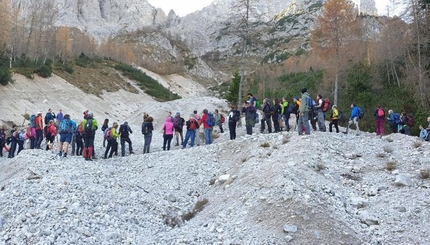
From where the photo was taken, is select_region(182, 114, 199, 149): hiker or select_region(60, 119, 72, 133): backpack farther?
select_region(182, 114, 199, 149): hiker

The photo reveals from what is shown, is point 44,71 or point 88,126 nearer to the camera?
point 88,126

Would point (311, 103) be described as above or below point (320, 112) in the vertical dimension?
above

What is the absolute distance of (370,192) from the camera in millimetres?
10961

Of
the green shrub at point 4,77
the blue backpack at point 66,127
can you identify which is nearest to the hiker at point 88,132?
the blue backpack at point 66,127

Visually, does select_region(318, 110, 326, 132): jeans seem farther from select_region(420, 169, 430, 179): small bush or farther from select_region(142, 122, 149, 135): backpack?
select_region(142, 122, 149, 135): backpack

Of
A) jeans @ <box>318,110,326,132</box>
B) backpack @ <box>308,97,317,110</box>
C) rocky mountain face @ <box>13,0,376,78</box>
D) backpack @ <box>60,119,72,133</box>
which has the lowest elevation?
jeans @ <box>318,110,326,132</box>

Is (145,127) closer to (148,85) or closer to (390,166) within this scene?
(390,166)

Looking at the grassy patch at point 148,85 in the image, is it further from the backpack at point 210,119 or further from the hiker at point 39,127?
the backpack at point 210,119

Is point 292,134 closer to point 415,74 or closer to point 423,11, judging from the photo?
point 415,74

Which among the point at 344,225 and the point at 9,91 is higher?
the point at 9,91

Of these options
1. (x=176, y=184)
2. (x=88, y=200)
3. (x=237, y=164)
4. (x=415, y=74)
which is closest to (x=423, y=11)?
(x=415, y=74)

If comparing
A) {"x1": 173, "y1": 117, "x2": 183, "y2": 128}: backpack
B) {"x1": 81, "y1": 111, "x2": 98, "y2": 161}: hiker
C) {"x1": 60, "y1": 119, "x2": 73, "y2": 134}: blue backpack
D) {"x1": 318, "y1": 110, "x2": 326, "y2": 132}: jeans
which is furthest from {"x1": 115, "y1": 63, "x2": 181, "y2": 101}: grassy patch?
{"x1": 318, "y1": 110, "x2": 326, "y2": 132}: jeans

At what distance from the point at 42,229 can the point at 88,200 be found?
1.83 m

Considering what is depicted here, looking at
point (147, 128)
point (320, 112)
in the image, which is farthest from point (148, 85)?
point (320, 112)
